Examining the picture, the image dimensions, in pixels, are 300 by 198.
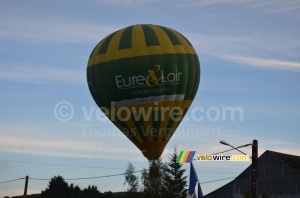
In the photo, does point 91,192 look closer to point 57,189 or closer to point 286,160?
point 57,189

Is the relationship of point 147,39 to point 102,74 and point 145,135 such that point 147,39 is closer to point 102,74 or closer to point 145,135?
point 102,74

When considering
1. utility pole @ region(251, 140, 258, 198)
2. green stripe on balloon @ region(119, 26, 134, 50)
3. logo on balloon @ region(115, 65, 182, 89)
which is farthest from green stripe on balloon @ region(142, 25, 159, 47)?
utility pole @ region(251, 140, 258, 198)

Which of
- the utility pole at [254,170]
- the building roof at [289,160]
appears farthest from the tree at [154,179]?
the utility pole at [254,170]

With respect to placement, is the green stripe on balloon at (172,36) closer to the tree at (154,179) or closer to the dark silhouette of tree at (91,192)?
the tree at (154,179)

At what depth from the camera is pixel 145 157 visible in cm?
4616

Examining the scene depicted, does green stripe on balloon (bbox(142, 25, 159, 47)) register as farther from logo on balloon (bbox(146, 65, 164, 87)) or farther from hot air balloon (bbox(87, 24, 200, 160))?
logo on balloon (bbox(146, 65, 164, 87))

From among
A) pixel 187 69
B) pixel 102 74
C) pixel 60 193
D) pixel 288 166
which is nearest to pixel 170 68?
pixel 187 69

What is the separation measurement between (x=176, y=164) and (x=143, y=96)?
743 inches

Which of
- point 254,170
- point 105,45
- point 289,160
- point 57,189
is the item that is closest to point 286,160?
point 289,160

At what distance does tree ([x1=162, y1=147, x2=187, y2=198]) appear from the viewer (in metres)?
59.9

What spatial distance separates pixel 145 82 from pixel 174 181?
19088 mm

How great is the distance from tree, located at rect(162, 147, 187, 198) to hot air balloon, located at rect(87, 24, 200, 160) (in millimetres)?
14763

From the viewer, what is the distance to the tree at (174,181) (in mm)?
59938

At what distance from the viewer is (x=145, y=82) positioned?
44031 millimetres
